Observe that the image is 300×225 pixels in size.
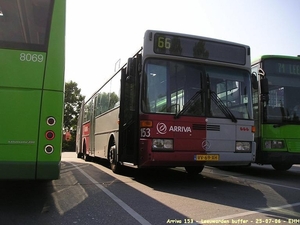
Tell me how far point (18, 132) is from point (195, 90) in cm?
405

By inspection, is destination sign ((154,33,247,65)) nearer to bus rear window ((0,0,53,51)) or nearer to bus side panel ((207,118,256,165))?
bus side panel ((207,118,256,165))

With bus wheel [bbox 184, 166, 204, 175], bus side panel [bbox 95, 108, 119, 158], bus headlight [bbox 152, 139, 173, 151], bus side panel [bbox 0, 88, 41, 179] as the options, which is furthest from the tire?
bus side panel [bbox 0, 88, 41, 179]

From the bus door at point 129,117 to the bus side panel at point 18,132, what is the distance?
109 inches

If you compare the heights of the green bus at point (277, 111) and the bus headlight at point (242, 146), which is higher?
the green bus at point (277, 111)

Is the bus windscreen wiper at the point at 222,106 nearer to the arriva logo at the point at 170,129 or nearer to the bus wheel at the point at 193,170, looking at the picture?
the arriva logo at the point at 170,129

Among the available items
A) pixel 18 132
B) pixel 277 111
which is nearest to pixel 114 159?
pixel 18 132

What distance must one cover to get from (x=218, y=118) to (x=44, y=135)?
4052 mm

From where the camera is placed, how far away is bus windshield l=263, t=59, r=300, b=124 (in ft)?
29.6

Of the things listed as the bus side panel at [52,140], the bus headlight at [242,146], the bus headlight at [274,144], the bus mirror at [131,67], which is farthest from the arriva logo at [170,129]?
the bus headlight at [274,144]

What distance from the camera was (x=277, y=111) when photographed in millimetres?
9070

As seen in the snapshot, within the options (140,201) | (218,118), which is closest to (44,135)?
(140,201)

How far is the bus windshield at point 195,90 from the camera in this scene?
7.09 meters

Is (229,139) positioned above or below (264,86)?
below

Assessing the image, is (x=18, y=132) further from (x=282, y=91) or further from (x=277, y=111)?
(x=282, y=91)
